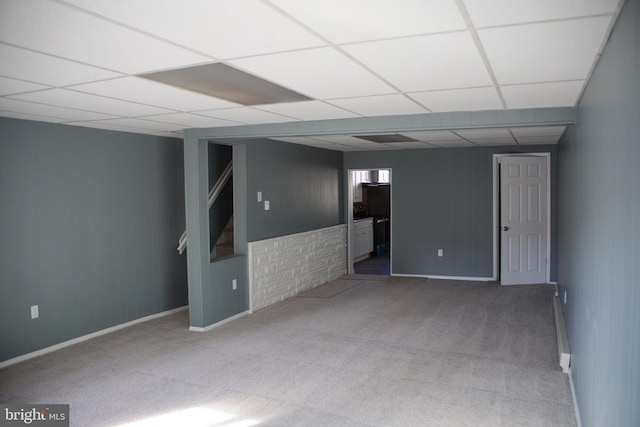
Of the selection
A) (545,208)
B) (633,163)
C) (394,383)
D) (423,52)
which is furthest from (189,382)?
(545,208)

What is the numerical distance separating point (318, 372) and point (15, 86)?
2.82 metres

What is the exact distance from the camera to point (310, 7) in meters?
1.71

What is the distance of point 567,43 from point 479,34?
44 centimetres

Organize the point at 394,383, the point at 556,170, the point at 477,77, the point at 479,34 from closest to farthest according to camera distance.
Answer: the point at 479,34
the point at 477,77
the point at 394,383
the point at 556,170

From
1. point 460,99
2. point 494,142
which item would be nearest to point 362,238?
point 494,142

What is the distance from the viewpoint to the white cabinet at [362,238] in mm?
9414

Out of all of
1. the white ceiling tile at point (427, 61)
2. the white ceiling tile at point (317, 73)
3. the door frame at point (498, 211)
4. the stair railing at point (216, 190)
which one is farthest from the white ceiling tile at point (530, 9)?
the door frame at point (498, 211)

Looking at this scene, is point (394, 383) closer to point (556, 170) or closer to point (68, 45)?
point (68, 45)

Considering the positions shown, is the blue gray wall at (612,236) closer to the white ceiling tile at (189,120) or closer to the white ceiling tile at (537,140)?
the white ceiling tile at (189,120)

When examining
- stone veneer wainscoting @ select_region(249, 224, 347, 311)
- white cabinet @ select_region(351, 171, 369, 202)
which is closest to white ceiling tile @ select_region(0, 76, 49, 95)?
stone veneer wainscoting @ select_region(249, 224, 347, 311)

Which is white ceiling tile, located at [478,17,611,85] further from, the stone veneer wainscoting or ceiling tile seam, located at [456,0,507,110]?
the stone veneer wainscoting

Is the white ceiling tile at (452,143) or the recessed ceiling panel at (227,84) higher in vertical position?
the white ceiling tile at (452,143)

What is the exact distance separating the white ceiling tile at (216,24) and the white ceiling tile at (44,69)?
2.20ft

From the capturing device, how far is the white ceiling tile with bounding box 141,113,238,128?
4.10 meters
